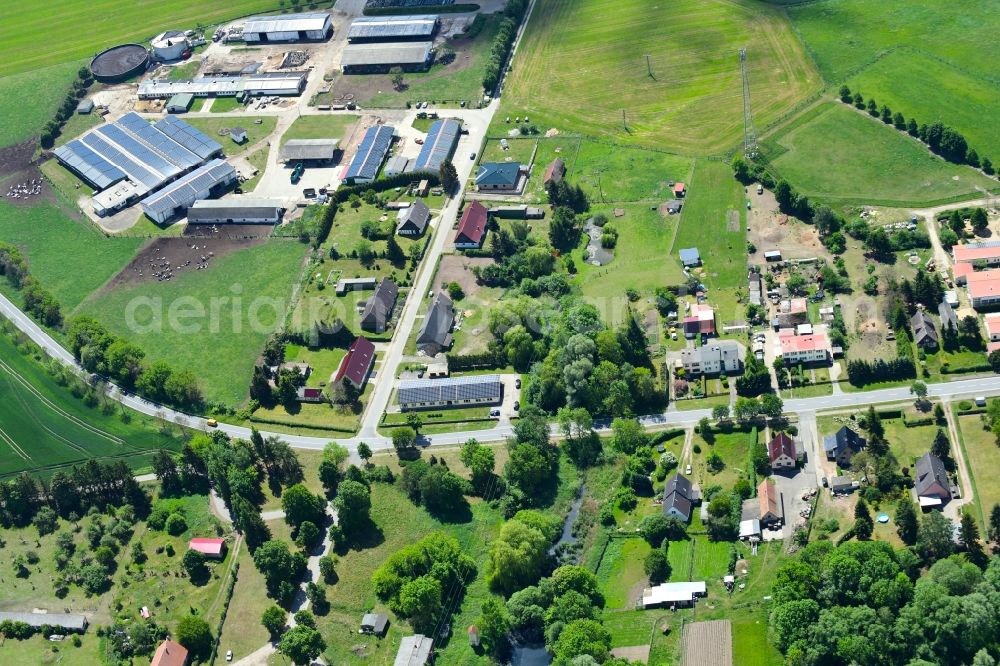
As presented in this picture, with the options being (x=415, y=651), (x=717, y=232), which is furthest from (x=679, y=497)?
(x=717, y=232)

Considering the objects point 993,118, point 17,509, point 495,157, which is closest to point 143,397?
point 17,509

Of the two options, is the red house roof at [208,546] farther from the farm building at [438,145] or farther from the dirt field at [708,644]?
the farm building at [438,145]

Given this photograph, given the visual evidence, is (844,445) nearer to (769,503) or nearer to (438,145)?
(769,503)

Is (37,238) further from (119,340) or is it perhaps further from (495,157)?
(495,157)

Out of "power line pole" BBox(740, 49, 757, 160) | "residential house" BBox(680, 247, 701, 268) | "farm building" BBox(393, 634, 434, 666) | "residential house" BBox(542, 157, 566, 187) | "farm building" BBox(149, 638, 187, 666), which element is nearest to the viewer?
"farm building" BBox(393, 634, 434, 666)

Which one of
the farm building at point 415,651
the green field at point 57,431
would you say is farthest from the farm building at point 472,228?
the farm building at point 415,651

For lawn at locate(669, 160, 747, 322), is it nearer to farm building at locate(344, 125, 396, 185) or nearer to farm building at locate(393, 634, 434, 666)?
farm building at locate(344, 125, 396, 185)

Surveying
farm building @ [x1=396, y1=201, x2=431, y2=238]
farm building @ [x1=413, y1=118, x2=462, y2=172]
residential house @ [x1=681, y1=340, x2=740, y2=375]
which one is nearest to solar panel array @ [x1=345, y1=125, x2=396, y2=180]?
farm building @ [x1=413, y1=118, x2=462, y2=172]
